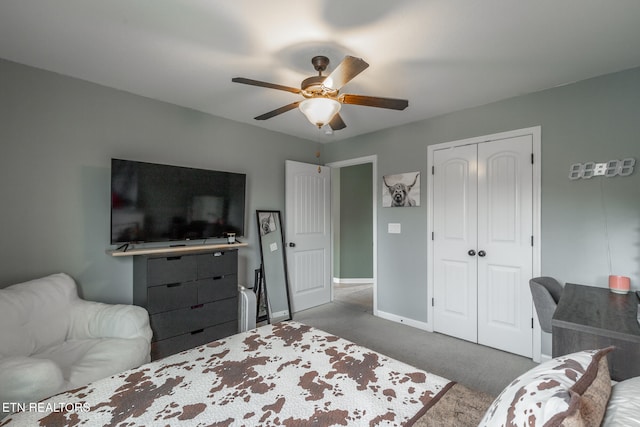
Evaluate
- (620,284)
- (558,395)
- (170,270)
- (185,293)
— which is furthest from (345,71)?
(620,284)

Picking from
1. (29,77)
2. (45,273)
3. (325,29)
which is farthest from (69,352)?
(325,29)

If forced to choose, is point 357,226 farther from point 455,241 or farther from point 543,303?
point 543,303

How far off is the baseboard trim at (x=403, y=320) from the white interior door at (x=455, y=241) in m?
0.13

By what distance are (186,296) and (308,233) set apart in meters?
1.96

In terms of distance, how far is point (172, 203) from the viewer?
9.31 ft

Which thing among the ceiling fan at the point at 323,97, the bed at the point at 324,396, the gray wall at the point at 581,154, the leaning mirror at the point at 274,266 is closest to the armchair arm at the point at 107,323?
the bed at the point at 324,396

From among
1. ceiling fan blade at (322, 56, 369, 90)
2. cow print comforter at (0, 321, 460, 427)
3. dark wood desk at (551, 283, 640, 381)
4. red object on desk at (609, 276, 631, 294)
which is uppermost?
ceiling fan blade at (322, 56, 369, 90)

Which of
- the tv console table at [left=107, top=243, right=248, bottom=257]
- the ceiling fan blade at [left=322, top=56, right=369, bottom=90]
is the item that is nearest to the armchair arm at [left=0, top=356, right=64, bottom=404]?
the tv console table at [left=107, top=243, right=248, bottom=257]

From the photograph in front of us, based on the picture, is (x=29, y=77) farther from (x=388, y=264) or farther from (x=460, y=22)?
(x=388, y=264)

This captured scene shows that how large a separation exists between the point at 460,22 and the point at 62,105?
3137 millimetres

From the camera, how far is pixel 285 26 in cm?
180

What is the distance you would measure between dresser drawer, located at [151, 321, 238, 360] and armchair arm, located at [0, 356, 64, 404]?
1.00 m

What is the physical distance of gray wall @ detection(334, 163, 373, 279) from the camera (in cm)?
580

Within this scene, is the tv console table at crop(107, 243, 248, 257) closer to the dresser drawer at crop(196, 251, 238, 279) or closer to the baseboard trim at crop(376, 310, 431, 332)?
the dresser drawer at crop(196, 251, 238, 279)
